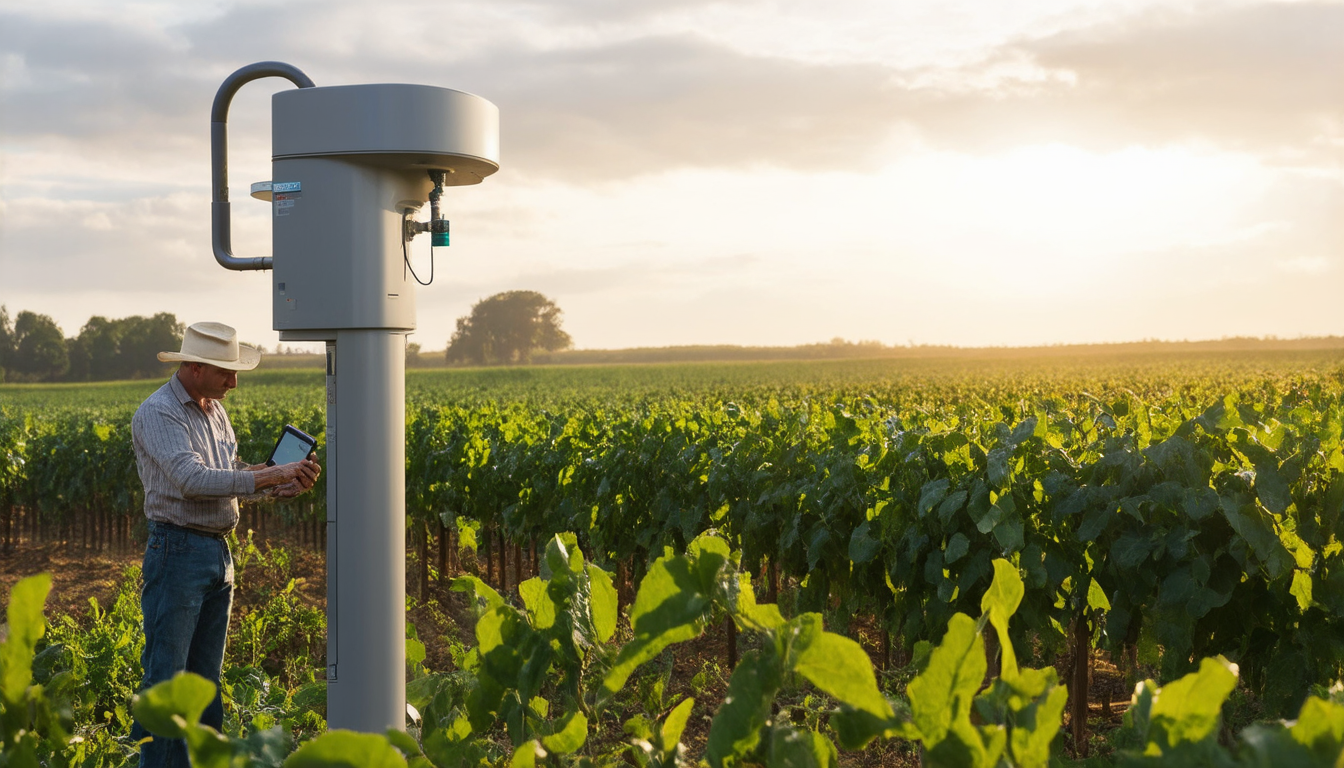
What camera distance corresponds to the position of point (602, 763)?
119 cm

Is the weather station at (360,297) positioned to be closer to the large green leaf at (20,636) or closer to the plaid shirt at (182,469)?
the plaid shirt at (182,469)

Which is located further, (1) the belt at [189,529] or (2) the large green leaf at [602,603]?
(1) the belt at [189,529]

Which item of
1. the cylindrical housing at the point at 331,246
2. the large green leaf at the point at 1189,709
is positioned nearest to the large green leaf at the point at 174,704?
the large green leaf at the point at 1189,709

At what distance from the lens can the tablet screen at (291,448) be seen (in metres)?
4.42

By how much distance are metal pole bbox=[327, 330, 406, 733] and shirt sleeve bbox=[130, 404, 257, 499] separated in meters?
0.55

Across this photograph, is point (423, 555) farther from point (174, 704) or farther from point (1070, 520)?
point (174, 704)

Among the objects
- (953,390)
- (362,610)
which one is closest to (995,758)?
(362,610)

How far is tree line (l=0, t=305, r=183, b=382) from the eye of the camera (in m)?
72.0

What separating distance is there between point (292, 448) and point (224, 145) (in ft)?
4.44

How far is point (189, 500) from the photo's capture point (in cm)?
430

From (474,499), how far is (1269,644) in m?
6.25

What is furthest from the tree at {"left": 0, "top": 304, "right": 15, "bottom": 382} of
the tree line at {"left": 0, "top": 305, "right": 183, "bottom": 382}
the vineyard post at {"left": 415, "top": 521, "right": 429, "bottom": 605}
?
the vineyard post at {"left": 415, "top": 521, "right": 429, "bottom": 605}

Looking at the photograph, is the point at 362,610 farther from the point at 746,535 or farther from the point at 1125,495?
the point at 1125,495

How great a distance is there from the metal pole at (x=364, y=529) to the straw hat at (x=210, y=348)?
79 cm
